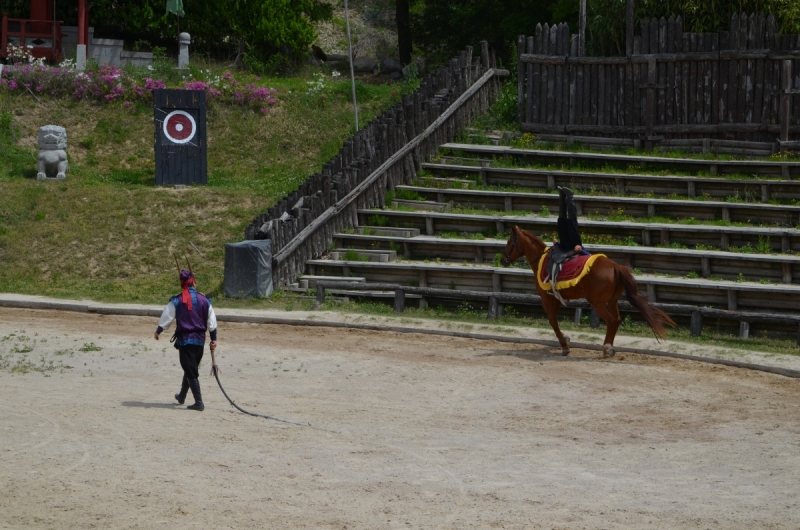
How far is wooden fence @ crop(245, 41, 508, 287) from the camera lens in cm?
2348

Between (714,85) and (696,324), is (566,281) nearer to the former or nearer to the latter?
(696,324)

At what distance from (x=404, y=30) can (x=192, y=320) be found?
2705 centimetres

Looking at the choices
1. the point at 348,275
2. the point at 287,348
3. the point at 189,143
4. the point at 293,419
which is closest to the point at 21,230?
the point at 189,143

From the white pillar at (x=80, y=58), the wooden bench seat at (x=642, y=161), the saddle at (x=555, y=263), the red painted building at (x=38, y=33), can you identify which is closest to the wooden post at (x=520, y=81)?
the wooden bench seat at (x=642, y=161)

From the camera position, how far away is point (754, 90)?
26.0 meters

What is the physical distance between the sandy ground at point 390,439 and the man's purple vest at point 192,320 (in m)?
0.93

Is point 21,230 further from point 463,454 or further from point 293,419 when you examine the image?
point 463,454

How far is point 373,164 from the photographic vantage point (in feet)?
85.1

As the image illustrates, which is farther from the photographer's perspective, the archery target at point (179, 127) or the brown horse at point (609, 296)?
the archery target at point (179, 127)

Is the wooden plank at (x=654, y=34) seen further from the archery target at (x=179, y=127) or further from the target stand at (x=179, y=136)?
the archery target at (x=179, y=127)

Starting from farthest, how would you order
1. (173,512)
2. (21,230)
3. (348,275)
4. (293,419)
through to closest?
(21,230) → (348,275) → (293,419) → (173,512)

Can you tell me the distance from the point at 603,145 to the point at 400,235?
612cm

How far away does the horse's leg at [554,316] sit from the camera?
60.3 feet

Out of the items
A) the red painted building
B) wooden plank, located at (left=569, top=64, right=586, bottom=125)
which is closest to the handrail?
wooden plank, located at (left=569, top=64, right=586, bottom=125)
